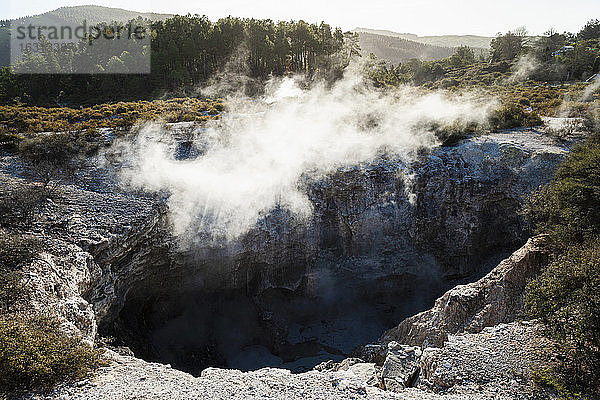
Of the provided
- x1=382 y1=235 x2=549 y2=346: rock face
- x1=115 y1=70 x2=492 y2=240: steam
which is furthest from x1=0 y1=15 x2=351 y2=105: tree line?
x1=382 y1=235 x2=549 y2=346: rock face

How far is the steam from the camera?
55.4ft

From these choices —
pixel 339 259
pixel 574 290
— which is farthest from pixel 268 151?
pixel 574 290

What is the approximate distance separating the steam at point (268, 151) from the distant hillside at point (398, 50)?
277 feet

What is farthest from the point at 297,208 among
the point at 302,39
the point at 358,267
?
the point at 302,39

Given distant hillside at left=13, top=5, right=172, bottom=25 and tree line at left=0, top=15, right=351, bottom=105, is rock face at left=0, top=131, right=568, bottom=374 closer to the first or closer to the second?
tree line at left=0, top=15, right=351, bottom=105

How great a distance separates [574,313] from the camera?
8969mm

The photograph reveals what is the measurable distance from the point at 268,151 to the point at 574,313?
1553 cm

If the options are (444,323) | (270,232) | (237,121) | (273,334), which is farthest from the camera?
(237,121)

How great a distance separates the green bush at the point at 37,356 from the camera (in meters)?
8.10

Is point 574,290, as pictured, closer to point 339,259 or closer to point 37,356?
point 339,259

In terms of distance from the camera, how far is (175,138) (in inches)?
850

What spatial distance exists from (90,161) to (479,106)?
25.5 m

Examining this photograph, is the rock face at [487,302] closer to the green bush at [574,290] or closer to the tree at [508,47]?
the green bush at [574,290]

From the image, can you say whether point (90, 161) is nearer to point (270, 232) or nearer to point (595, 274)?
point (270, 232)
